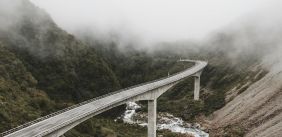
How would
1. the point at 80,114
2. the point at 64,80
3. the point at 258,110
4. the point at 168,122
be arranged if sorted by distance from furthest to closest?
the point at 64,80 < the point at 168,122 < the point at 258,110 < the point at 80,114

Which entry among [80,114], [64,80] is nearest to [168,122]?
[64,80]

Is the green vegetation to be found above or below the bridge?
above

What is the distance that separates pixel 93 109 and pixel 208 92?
6574cm

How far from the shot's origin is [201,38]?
193250mm

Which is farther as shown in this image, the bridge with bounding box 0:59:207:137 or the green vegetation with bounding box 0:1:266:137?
the green vegetation with bounding box 0:1:266:137

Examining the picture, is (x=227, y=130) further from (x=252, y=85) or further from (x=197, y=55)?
(x=197, y=55)

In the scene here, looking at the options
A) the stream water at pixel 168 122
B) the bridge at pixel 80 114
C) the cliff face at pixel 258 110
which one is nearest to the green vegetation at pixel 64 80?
the stream water at pixel 168 122

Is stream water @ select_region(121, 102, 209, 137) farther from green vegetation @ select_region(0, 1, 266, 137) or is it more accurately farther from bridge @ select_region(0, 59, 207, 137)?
bridge @ select_region(0, 59, 207, 137)

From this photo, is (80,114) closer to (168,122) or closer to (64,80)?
(168,122)

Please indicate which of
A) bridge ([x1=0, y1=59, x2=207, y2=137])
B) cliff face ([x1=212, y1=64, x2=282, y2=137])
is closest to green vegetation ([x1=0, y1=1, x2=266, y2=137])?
cliff face ([x1=212, y1=64, x2=282, y2=137])

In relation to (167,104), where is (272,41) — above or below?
above

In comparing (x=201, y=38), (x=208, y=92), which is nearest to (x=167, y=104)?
(x=208, y=92)

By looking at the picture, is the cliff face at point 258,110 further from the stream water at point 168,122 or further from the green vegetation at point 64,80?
the stream water at point 168,122

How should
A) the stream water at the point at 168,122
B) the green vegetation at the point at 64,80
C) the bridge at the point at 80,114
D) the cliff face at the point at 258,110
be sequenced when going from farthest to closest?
the stream water at the point at 168,122
the green vegetation at the point at 64,80
the cliff face at the point at 258,110
the bridge at the point at 80,114
